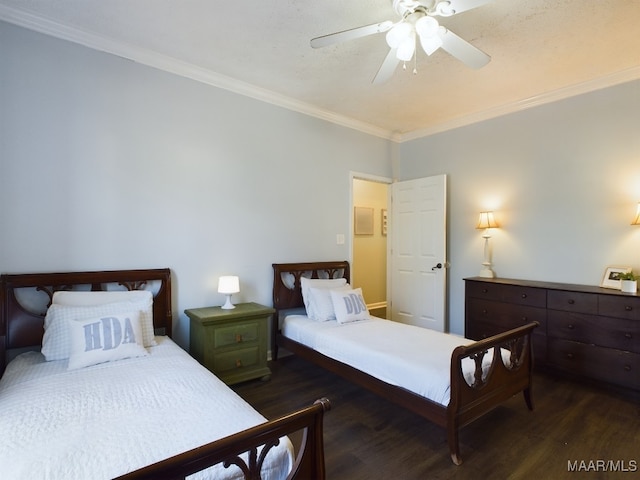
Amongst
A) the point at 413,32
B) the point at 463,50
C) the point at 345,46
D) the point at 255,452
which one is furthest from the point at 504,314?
the point at 255,452

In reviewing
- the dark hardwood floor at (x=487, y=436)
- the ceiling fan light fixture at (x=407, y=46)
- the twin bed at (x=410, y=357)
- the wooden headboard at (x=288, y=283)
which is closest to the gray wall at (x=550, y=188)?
the dark hardwood floor at (x=487, y=436)

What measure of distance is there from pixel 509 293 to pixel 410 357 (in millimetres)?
1718

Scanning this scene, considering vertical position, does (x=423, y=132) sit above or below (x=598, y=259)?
above

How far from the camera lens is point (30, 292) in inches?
94.0

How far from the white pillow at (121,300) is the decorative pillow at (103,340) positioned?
A: 164 millimetres

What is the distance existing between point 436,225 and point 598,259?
1.63 metres

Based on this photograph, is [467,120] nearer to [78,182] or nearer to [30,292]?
[78,182]

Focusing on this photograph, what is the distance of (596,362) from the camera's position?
2.86 meters

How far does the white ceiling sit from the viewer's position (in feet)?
7.36

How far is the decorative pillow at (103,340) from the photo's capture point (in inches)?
81.2

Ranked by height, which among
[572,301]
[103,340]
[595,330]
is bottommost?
[595,330]

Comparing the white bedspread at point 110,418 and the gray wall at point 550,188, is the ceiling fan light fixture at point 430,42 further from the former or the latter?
the gray wall at point 550,188

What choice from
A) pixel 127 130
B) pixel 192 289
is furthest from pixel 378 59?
pixel 192 289

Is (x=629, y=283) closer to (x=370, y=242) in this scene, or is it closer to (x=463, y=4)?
(x=463, y=4)
